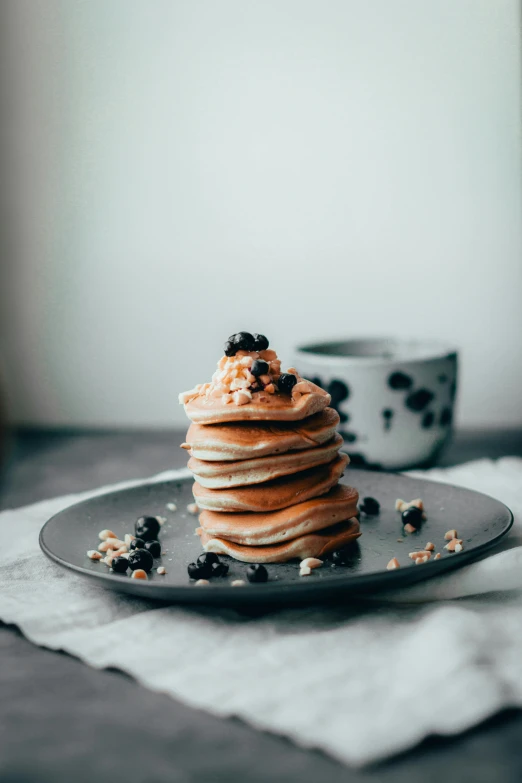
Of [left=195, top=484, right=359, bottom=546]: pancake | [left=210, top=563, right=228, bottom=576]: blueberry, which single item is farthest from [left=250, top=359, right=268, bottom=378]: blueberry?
[left=210, top=563, right=228, bottom=576]: blueberry

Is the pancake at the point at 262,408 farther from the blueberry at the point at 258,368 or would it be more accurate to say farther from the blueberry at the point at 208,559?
the blueberry at the point at 208,559

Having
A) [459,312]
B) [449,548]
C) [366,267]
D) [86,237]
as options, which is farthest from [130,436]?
[449,548]

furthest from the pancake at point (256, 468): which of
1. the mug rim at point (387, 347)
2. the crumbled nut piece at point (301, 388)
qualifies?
the mug rim at point (387, 347)

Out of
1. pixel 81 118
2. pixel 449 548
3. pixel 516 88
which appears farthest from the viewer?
pixel 81 118

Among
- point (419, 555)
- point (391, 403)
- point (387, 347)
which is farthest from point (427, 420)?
point (419, 555)

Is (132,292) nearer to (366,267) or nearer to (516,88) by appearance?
(366,267)

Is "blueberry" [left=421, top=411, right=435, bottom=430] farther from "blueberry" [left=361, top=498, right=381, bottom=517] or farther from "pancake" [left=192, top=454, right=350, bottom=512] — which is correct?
"pancake" [left=192, top=454, right=350, bottom=512]
